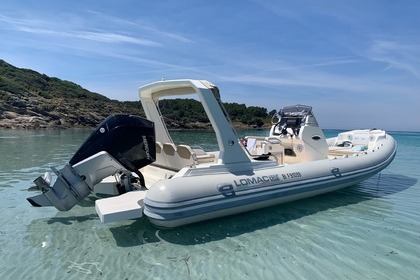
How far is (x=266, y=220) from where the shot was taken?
4.75m

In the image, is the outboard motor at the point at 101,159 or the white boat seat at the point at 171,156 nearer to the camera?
the outboard motor at the point at 101,159

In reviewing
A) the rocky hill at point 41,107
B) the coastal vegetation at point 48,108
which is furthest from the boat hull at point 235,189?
the rocky hill at point 41,107

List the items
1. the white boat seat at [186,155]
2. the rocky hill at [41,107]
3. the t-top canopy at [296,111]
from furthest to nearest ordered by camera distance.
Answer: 1. the rocky hill at [41,107]
2. the t-top canopy at [296,111]
3. the white boat seat at [186,155]

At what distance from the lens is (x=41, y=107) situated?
39531 millimetres

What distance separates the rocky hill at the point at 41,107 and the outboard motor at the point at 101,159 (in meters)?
25.1

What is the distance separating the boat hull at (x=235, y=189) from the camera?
3891 mm

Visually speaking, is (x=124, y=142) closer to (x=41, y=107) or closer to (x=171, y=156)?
(x=171, y=156)

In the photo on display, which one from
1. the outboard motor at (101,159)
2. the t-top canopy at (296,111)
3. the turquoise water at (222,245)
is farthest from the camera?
the t-top canopy at (296,111)

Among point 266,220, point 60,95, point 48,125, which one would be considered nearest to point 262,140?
point 266,220

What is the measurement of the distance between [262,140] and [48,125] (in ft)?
120

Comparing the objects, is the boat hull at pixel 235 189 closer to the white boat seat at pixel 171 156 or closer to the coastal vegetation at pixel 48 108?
the white boat seat at pixel 171 156

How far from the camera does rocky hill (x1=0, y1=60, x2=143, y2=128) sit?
36156mm

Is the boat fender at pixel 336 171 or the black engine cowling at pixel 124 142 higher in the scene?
the black engine cowling at pixel 124 142

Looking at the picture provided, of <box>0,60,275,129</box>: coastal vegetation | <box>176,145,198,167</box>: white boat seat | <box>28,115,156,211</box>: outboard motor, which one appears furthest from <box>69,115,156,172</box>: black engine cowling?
<box>0,60,275,129</box>: coastal vegetation
